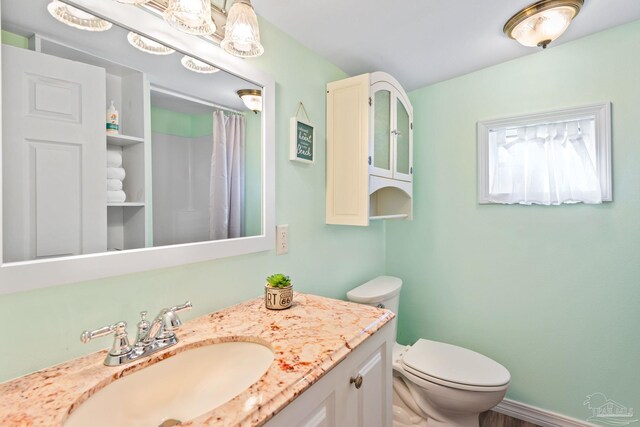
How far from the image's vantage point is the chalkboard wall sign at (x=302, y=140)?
1454mm

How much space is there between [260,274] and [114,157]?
2.33 feet

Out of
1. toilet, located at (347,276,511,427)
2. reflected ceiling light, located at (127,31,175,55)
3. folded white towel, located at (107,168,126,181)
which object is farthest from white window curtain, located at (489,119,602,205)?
folded white towel, located at (107,168,126,181)

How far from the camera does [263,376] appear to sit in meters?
0.72

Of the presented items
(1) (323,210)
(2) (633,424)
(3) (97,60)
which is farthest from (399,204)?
(3) (97,60)

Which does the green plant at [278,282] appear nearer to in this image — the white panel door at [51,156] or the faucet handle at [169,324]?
the faucet handle at [169,324]

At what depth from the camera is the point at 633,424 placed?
5.13 ft

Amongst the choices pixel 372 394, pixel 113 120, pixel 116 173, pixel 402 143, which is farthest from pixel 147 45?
pixel 402 143

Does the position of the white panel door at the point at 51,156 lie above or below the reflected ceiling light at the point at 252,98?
below

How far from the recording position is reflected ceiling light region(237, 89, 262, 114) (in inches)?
48.5

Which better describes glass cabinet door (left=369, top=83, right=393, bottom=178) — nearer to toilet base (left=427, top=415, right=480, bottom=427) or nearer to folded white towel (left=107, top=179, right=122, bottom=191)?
folded white towel (left=107, top=179, right=122, bottom=191)

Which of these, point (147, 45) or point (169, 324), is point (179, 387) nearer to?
point (169, 324)

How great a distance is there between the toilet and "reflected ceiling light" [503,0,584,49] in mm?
1481

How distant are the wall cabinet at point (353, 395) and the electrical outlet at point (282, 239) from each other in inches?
22.4

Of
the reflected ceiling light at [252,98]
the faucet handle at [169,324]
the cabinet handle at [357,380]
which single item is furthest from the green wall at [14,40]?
the cabinet handle at [357,380]
